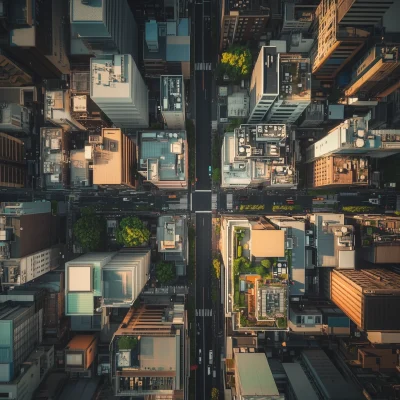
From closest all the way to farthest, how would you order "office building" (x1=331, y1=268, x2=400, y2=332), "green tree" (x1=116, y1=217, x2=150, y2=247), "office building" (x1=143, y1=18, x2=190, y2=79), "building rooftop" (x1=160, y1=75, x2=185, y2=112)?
1. "office building" (x1=331, y1=268, x2=400, y2=332)
2. "building rooftop" (x1=160, y1=75, x2=185, y2=112)
3. "office building" (x1=143, y1=18, x2=190, y2=79)
4. "green tree" (x1=116, y1=217, x2=150, y2=247)

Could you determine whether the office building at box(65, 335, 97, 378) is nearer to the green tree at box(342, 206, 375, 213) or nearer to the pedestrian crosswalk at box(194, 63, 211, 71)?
the green tree at box(342, 206, 375, 213)

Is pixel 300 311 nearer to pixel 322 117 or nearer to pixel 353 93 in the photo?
pixel 322 117

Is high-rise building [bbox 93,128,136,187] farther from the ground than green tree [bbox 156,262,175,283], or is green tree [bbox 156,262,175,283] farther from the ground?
high-rise building [bbox 93,128,136,187]

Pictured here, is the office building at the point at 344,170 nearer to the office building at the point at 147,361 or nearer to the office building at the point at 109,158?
the office building at the point at 109,158

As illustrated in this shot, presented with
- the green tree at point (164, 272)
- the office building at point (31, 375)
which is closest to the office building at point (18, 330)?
the office building at point (31, 375)

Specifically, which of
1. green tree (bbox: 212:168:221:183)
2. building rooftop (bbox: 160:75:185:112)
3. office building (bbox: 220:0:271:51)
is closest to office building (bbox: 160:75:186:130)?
building rooftop (bbox: 160:75:185:112)

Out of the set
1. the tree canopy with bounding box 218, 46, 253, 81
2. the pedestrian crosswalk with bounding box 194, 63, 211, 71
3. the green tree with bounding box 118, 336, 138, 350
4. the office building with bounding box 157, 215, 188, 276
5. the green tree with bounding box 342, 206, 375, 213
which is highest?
the pedestrian crosswalk with bounding box 194, 63, 211, 71

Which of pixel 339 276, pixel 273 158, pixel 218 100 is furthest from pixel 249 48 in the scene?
pixel 339 276
